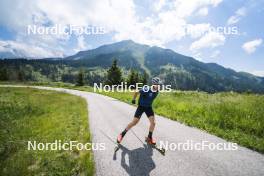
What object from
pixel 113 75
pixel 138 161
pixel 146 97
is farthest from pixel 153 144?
pixel 113 75

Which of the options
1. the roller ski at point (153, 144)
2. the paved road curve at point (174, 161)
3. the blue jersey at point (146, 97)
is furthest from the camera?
the blue jersey at point (146, 97)

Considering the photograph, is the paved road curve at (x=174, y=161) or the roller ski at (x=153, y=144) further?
the roller ski at (x=153, y=144)

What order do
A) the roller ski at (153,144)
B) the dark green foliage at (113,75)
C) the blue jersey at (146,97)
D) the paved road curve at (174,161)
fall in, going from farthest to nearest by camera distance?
the dark green foliage at (113,75), the blue jersey at (146,97), the roller ski at (153,144), the paved road curve at (174,161)

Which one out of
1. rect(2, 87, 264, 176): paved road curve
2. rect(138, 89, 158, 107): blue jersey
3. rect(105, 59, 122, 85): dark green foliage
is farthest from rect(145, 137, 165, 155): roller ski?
rect(105, 59, 122, 85): dark green foliage

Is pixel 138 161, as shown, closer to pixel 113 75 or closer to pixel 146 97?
pixel 146 97

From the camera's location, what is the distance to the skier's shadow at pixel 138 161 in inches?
217

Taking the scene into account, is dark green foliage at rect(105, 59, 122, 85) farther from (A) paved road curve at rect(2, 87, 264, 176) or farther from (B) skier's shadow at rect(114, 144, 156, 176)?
(B) skier's shadow at rect(114, 144, 156, 176)

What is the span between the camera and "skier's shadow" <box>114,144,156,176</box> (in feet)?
18.1

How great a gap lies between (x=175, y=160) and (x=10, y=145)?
745 centimetres

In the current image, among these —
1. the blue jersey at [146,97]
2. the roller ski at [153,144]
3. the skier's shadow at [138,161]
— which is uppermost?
the blue jersey at [146,97]

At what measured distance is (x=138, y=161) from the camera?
20.1ft

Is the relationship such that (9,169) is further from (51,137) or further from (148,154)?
(148,154)

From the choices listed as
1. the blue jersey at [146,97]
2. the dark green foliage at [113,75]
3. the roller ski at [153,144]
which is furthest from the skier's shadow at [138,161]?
the dark green foliage at [113,75]

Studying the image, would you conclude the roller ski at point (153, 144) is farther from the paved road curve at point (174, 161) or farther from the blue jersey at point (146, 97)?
the blue jersey at point (146, 97)
